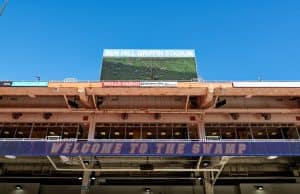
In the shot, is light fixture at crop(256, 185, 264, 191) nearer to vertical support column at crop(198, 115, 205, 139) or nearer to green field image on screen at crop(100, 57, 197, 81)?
vertical support column at crop(198, 115, 205, 139)

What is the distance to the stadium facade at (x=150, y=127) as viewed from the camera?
19.9 m

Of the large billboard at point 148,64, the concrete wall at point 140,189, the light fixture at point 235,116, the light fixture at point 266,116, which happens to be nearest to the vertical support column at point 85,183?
the concrete wall at point 140,189

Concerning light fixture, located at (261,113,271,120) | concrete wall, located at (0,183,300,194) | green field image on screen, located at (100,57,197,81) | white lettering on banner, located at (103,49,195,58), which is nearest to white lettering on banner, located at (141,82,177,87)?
light fixture, located at (261,113,271,120)

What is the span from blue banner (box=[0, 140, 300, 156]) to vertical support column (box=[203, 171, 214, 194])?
170 inches

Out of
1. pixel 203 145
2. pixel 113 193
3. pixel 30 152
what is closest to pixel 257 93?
pixel 203 145

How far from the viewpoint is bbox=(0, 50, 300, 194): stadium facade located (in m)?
19.9

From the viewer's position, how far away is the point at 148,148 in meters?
17.7

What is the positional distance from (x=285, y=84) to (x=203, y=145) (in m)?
7.46

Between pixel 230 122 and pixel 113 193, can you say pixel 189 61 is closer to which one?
pixel 230 122

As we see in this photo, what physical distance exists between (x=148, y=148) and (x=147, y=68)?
25.5 m

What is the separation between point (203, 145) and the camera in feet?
58.4

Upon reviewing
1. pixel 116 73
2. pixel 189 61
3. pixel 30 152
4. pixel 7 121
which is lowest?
pixel 30 152

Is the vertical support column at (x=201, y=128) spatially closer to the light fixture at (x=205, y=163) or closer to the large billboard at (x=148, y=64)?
the light fixture at (x=205, y=163)

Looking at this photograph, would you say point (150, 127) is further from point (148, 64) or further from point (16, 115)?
point (148, 64)
